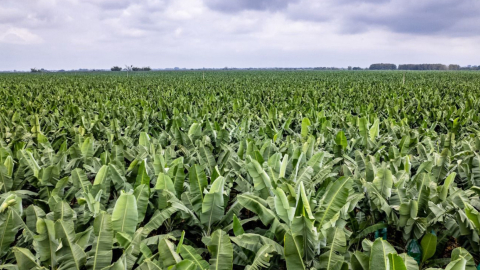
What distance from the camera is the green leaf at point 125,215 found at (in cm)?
197

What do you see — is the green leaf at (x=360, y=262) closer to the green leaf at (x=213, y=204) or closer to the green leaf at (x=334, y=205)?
the green leaf at (x=334, y=205)

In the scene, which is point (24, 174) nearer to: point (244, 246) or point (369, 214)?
point (244, 246)

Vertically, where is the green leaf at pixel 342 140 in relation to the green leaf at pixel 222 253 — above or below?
above

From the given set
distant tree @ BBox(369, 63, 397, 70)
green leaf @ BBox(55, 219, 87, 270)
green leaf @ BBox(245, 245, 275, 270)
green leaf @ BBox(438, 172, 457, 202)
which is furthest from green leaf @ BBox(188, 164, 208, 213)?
distant tree @ BBox(369, 63, 397, 70)

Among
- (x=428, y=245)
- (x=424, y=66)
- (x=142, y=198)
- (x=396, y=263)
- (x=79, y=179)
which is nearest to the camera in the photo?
(x=396, y=263)

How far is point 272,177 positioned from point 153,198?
3.28 feet

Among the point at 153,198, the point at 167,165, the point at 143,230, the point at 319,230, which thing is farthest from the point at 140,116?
the point at 319,230

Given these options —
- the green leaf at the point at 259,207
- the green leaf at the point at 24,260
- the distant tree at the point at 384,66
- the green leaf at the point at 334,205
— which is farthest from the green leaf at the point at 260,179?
the distant tree at the point at 384,66

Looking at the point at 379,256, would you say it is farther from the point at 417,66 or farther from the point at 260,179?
the point at 417,66

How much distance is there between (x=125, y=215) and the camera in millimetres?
1981

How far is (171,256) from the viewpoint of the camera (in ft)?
5.48

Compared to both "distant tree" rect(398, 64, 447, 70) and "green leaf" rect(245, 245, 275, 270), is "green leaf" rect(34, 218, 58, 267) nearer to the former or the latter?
"green leaf" rect(245, 245, 275, 270)

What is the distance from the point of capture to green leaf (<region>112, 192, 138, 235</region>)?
77.5 inches

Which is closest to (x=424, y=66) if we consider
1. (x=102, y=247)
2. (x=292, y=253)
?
(x=292, y=253)
